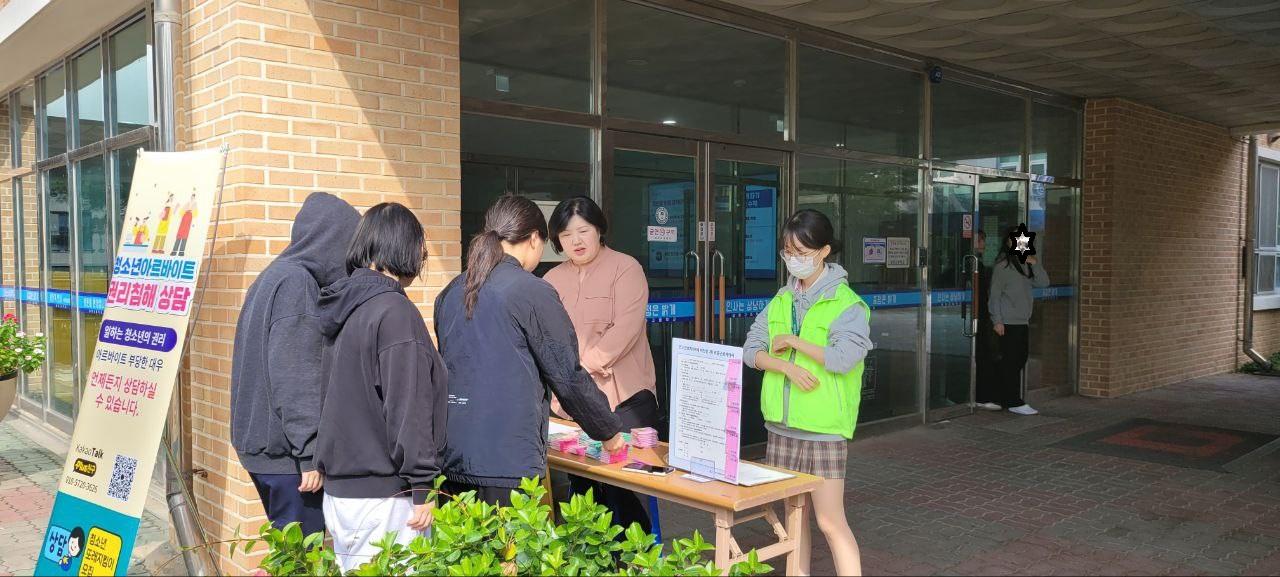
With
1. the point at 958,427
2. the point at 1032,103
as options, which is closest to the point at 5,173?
the point at 958,427

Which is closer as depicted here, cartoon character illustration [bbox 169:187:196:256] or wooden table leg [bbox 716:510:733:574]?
wooden table leg [bbox 716:510:733:574]

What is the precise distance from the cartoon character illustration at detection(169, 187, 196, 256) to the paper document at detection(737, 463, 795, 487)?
7.44 feet

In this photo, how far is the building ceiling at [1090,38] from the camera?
650 cm

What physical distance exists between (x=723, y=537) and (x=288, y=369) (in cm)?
162

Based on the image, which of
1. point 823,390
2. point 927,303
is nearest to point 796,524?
point 823,390

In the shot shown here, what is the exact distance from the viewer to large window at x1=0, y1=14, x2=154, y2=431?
21.6ft

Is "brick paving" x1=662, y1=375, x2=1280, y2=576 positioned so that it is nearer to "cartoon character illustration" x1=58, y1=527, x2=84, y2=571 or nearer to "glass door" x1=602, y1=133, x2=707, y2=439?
"glass door" x1=602, y1=133, x2=707, y2=439

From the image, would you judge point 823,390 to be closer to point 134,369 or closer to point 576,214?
point 576,214

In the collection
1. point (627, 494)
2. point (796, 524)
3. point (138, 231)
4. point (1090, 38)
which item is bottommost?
point (627, 494)

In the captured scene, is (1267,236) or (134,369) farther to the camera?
(1267,236)

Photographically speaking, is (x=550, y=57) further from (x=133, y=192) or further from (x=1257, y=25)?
(x=1257, y=25)

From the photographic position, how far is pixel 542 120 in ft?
18.4

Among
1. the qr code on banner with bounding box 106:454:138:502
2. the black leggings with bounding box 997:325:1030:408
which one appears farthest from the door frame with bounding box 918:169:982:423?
the qr code on banner with bounding box 106:454:138:502

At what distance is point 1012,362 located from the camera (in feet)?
29.9
